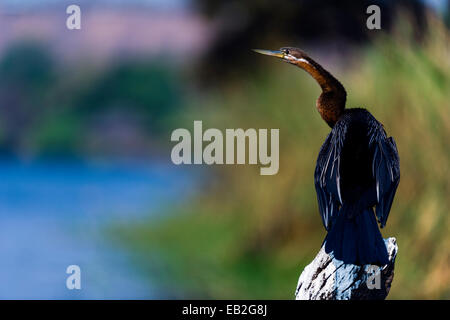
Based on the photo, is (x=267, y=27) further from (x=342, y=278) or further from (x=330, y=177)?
(x=342, y=278)

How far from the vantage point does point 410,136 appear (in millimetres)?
4508

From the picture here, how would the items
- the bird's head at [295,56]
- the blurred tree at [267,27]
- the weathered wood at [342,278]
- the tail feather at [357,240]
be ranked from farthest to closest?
the blurred tree at [267,27] → the bird's head at [295,56] → the weathered wood at [342,278] → the tail feather at [357,240]

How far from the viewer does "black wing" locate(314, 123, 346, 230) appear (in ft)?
10.5

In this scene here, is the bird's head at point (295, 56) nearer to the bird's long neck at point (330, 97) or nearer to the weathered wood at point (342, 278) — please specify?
the bird's long neck at point (330, 97)

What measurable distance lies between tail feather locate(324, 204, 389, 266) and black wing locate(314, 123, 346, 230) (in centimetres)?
11

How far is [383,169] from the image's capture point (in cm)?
329

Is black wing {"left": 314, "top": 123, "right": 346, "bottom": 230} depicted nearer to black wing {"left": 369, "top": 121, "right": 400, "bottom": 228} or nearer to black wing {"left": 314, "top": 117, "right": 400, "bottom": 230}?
black wing {"left": 314, "top": 117, "right": 400, "bottom": 230}

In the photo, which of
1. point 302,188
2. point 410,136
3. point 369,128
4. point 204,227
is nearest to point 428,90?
point 410,136

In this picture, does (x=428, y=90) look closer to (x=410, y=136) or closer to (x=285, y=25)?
(x=410, y=136)

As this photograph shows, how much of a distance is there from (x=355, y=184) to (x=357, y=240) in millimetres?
335

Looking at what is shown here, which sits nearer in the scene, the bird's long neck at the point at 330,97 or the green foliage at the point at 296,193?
the bird's long neck at the point at 330,97

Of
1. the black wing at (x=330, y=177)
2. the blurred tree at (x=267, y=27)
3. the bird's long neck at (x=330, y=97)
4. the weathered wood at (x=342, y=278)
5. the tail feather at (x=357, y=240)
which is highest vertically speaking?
the blurred tree at (x=267, y=27)

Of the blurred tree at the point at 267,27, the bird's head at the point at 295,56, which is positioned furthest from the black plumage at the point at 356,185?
the blurred tree at the point at 267,27

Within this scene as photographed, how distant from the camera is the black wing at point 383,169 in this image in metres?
3.21
